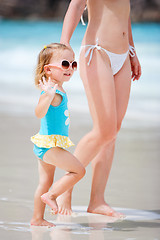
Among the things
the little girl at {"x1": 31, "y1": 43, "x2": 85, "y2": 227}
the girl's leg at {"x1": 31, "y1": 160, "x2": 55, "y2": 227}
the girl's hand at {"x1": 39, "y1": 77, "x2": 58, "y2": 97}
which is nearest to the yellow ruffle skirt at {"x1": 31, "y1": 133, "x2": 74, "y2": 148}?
the little girl at {"x1": 31, "y1": 43, "x2": 85, "y2": 227}

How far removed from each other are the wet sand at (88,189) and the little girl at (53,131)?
204mm

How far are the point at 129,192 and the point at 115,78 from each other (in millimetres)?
932

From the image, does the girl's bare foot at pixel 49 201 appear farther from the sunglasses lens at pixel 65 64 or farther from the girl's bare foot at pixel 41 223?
the sunglasses lens at pixel 65 64

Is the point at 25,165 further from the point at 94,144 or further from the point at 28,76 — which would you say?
the point at 28,76

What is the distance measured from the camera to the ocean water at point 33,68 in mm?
8383

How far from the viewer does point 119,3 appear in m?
3.55

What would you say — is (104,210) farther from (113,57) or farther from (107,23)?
(107,23)

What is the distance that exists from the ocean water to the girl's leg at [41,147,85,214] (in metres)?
3.83

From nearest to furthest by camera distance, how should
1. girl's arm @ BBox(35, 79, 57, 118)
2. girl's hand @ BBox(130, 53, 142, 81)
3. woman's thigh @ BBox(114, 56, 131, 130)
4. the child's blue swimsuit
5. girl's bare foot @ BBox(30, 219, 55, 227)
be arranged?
girl's arm @ BBox(35, 79, 57, 118) → the child's blue swimsuit → girl's bare foot @ BBox(30, 219, 55, 227) → woman's thigh @ BBox(114, 56, 131, 130) → girl's hand @ BBox(130, 53, 142, 81)

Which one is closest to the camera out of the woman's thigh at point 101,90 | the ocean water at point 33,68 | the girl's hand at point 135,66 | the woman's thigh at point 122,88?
the woman's thigh at point 101,90

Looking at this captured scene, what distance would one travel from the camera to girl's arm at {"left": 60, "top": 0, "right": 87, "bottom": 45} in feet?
11.0

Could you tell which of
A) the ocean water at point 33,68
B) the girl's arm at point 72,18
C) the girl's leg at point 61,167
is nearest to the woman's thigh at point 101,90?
the girl's arm at point 72,18

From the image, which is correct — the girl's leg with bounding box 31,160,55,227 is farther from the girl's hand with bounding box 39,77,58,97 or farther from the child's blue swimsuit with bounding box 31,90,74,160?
the girl's hand with bounding box 39,77,58,97

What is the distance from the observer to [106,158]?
3.74 metres
